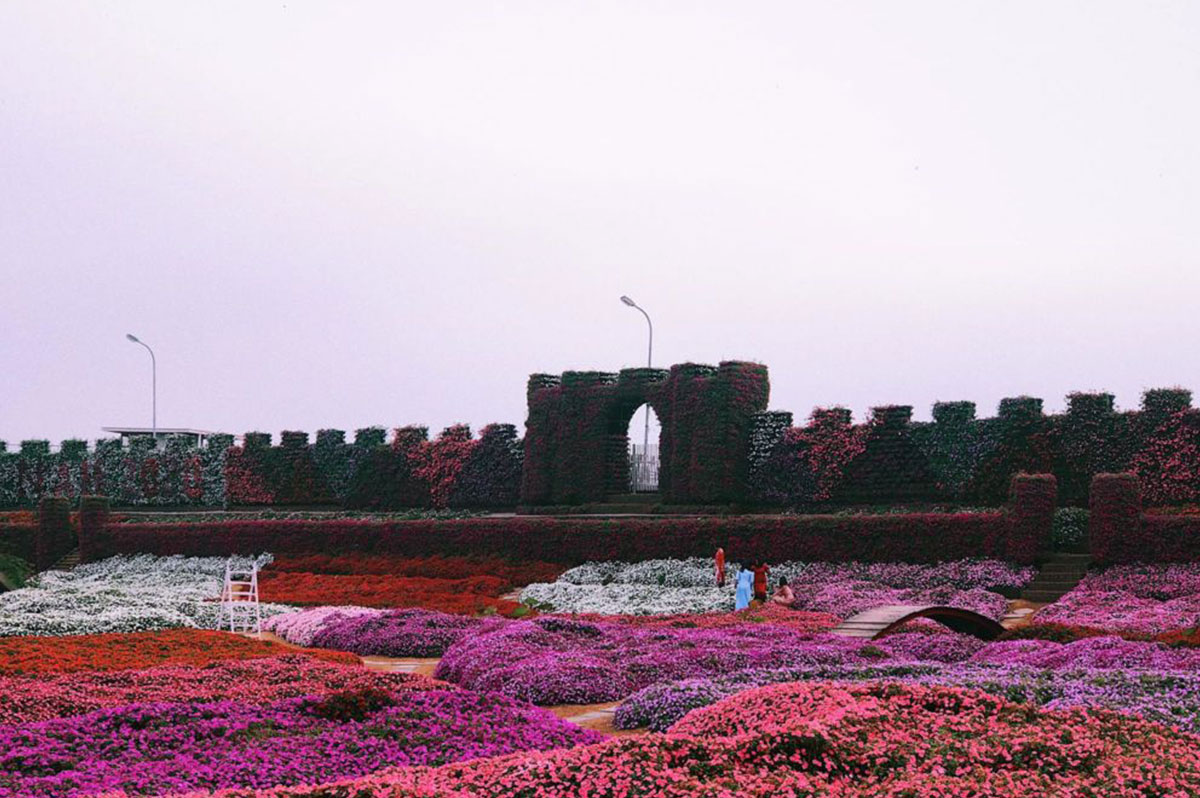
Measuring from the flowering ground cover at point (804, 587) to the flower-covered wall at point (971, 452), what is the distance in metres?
6.60

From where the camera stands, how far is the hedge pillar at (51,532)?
4662 centimetres

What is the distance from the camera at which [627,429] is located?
42125 mm

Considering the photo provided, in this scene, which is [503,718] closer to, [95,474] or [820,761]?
[820,761]

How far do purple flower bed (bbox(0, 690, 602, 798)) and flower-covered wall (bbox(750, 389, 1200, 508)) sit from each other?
25416 millimetres

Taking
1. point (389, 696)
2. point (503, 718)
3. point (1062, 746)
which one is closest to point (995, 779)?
point (1062, 746)

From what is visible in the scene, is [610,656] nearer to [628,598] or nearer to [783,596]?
[783,596]

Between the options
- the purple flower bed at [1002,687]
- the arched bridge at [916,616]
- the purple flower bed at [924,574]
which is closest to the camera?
the purple flower bed at [1002,687]

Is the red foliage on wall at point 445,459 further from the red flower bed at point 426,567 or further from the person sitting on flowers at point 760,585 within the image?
the person sitting on flowers at point 760,585

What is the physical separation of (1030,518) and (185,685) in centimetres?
2073

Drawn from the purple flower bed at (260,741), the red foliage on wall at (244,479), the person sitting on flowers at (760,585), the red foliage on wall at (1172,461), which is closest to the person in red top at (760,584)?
the person sitting on flowers at (760,585)

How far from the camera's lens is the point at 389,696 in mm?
11836

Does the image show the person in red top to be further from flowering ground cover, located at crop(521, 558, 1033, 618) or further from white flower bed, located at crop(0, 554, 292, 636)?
white flower bed, located at crop(0, 554, 292, 636)

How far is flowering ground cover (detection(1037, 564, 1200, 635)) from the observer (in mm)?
20781

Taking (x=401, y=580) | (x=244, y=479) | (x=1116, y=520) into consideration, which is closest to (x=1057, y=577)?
(x=1116, y=520)
